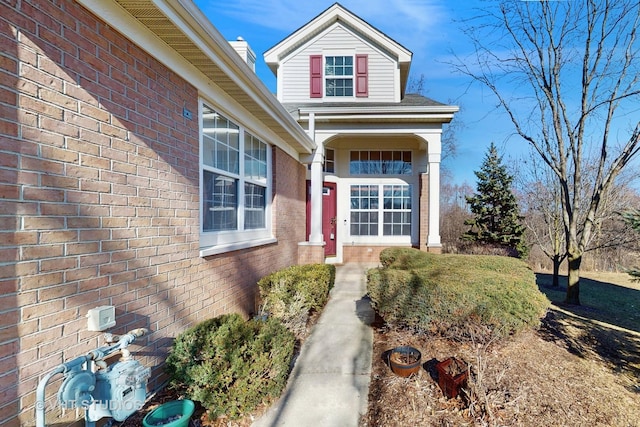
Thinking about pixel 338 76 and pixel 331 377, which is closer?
pixel 331 377

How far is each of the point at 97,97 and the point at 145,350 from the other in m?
2.10

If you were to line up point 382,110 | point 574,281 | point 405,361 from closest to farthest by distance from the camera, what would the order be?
point 405,361
point 574,281
point 382,110

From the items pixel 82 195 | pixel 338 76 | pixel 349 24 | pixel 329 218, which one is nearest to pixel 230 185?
pixel 82 195

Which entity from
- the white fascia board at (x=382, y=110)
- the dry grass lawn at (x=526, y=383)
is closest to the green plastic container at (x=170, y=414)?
the dry grass lawn at (x=526, y=383)

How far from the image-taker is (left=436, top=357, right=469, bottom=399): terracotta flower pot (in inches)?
111

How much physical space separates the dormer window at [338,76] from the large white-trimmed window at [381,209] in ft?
10.1

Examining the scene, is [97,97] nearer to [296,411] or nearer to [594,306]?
[296,411]

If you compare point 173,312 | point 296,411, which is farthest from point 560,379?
point 173,312

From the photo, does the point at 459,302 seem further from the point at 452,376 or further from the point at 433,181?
the point at 433,181

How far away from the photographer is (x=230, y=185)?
464 cm

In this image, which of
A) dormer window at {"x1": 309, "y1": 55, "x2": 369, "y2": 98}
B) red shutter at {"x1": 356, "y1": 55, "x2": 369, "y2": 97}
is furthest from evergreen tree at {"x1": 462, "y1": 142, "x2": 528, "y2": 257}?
dormer window at {"x1": 309, "y1": 55, "x2": 369, "y2": 98}

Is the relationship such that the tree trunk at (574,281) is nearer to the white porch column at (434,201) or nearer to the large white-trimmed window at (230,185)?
the white porch column at (434,201)

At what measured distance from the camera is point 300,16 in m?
9.94

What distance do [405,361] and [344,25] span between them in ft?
32.9
